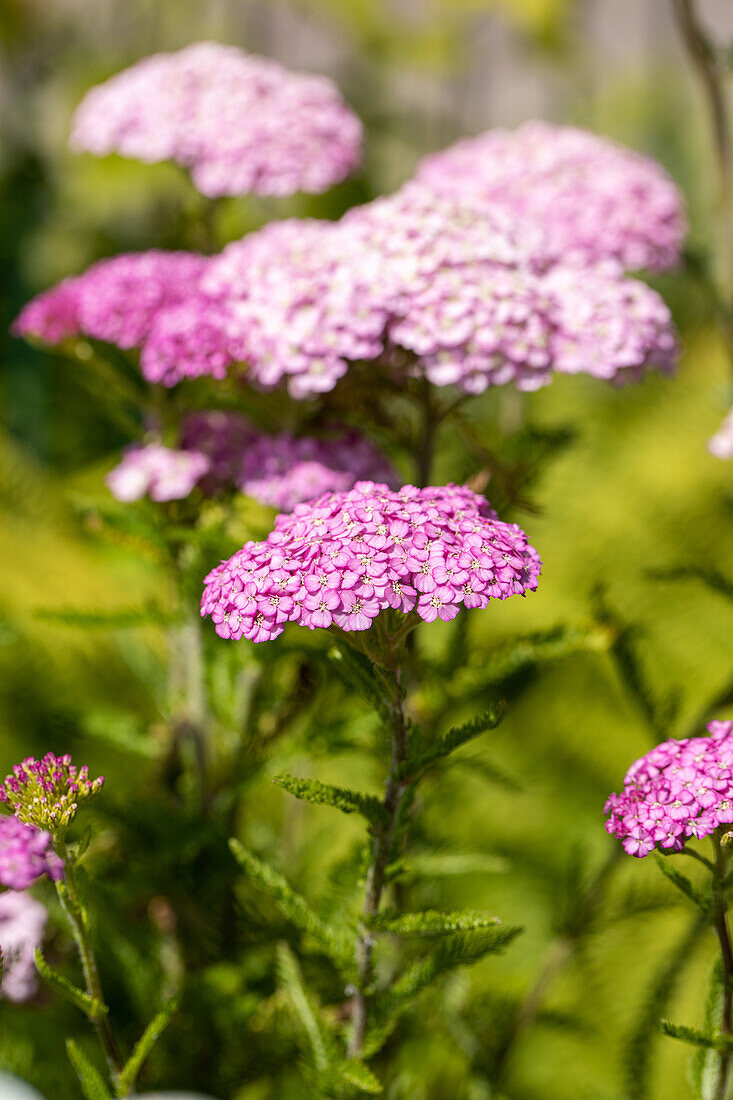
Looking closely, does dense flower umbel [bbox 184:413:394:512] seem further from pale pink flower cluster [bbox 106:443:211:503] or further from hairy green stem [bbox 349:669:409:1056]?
hairy green stem [bbox 349:669:409:1056]

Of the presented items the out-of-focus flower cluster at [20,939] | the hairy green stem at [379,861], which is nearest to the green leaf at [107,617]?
the out-of-focus flower cluster at [20,939]

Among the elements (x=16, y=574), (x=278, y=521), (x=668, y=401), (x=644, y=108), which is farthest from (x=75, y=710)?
(x=644, y=108)

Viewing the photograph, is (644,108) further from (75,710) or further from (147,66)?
(75,710)

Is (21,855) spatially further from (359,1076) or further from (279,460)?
(279,460)

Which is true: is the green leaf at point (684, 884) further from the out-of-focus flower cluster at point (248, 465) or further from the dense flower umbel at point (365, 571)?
the out-of-focus flower cluster at point (248, 465)

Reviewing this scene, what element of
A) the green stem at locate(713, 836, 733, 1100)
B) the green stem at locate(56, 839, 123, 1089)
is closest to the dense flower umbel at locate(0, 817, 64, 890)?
the green stem at locate(56, 839, 123, 1089)

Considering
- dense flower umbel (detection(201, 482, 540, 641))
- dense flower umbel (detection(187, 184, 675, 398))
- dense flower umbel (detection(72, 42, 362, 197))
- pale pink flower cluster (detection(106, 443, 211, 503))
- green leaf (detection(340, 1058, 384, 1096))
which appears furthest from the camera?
dense flower umbel (detection(72, 42, 362, 197))
